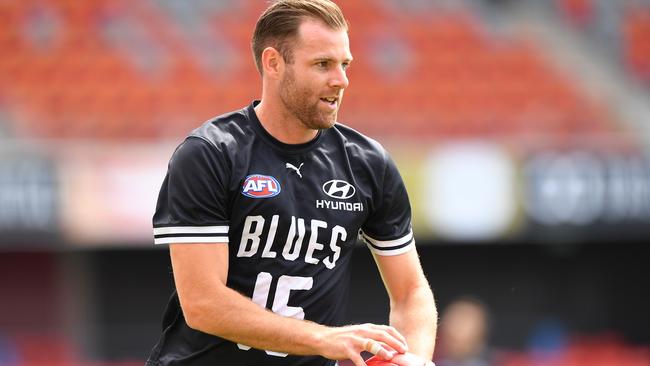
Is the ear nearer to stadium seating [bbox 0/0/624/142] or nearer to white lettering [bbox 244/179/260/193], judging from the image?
white lettering [bbox 244/179/260/193]

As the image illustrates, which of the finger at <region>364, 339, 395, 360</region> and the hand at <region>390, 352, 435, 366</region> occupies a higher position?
the finger at <region>364, 339, 395, 360</region>

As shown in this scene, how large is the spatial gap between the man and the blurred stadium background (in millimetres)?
7049

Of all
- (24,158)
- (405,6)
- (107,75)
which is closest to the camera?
(24,158)

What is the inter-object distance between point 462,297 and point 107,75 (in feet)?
16.2

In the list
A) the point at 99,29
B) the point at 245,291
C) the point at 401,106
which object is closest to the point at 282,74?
the point at 245,291

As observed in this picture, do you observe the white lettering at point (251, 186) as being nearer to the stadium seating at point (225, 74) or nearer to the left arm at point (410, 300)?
the left arm at point (410, 300)

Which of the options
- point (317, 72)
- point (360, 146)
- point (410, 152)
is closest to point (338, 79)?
point (317, 72)

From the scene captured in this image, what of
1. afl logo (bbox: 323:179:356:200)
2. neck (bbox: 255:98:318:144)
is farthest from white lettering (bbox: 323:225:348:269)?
neck (bbox: 255:98:318:144)

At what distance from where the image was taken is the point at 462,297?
13.4 m

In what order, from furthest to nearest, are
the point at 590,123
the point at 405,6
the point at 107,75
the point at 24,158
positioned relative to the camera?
the point at 405,6 < the point at 107,75 < the point at 590,123 < the point at 24,158

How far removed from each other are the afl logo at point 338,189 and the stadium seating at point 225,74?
25.6 ft

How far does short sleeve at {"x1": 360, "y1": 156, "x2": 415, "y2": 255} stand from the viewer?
4.24m

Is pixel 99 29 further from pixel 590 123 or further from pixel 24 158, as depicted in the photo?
pixel 590 123

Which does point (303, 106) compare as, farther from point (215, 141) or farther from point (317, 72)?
point (215, 141)
